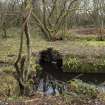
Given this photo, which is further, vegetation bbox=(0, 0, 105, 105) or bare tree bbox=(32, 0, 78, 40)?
bare tree bbox=(32, 0, 78, 40)

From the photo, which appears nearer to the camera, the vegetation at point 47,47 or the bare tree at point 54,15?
the vegetation at point 47,47

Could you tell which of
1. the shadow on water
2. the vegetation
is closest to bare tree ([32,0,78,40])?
the vegetation

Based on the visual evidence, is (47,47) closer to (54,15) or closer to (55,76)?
(55,76)

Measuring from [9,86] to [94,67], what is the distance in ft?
23.1

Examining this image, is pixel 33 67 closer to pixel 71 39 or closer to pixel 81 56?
pixel 81 56

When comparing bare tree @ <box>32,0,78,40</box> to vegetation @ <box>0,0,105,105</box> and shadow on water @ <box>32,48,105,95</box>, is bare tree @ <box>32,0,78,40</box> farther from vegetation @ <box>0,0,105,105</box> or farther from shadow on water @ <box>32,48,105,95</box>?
shadow on water @ <box>32,48,105,95</box>

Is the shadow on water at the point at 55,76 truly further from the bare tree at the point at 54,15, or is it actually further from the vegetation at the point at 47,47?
the bare tree at the point at 54,15

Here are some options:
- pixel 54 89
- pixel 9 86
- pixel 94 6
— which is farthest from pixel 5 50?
pixel 94 6

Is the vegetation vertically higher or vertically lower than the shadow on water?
higher

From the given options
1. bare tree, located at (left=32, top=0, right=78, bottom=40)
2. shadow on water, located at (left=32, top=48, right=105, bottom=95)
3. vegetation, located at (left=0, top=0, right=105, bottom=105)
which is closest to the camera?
vegetation, located at (left=0, top=0, right=105, bottom=105)

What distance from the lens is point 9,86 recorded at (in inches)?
393

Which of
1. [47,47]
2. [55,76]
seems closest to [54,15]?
[47,47]

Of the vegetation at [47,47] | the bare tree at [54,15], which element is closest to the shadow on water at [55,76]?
the vegetation at [47,47]

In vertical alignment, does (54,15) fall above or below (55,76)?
above
